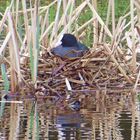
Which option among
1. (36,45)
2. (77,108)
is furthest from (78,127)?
(36,45)

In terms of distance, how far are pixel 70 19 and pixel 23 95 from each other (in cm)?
151

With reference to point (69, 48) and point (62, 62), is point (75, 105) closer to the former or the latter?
point (62, 62)

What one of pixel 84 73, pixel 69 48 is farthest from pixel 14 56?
pixel 69 48

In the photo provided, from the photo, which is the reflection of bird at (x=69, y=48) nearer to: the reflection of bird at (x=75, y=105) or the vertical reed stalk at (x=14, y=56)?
the vertical reed stalk at (x=14, y=56)

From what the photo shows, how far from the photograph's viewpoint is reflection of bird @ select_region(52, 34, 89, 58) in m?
10.6

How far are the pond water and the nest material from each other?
0.38 meters

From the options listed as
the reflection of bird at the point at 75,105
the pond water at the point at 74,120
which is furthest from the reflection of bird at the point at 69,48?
the reflection of bird at the point at 75,105

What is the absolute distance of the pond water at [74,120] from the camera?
705cm

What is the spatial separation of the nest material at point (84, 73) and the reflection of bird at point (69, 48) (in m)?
0.14

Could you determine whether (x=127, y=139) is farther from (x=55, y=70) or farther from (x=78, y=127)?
(x=55, y=70)

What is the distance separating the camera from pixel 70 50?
10742 mm

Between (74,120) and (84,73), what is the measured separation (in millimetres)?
2243

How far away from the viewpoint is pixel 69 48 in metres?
10.9

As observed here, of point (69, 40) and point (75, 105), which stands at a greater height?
point (69, 40)
